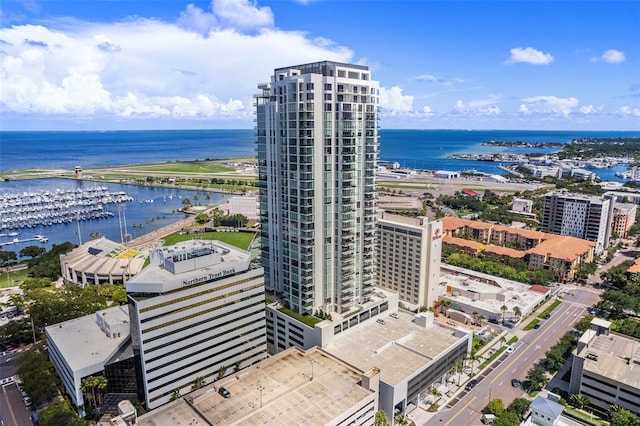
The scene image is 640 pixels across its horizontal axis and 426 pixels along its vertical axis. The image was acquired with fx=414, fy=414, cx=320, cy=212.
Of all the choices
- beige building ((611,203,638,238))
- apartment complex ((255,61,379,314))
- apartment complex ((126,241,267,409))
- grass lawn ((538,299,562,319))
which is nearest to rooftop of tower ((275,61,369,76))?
apartment complex ((255,61,379,314))

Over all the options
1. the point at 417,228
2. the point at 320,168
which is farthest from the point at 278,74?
the point at 417,228

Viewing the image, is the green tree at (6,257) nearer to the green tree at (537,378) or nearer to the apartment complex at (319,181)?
the apartment complex at (319,181)

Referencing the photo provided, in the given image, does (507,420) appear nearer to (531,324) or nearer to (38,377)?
(531,324)

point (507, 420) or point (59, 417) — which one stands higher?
point (59, 417)

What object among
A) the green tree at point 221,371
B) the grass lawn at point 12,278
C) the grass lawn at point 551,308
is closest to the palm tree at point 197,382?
the green tree at point 221,371

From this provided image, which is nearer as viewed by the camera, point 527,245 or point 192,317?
point 192,317

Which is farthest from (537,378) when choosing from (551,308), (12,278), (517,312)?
(12,278)

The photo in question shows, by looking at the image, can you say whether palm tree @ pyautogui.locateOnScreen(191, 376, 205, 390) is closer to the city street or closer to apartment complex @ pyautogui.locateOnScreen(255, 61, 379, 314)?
apartment complex @ pyautogui.locateOnScreen(255, 61, 379, 314)
